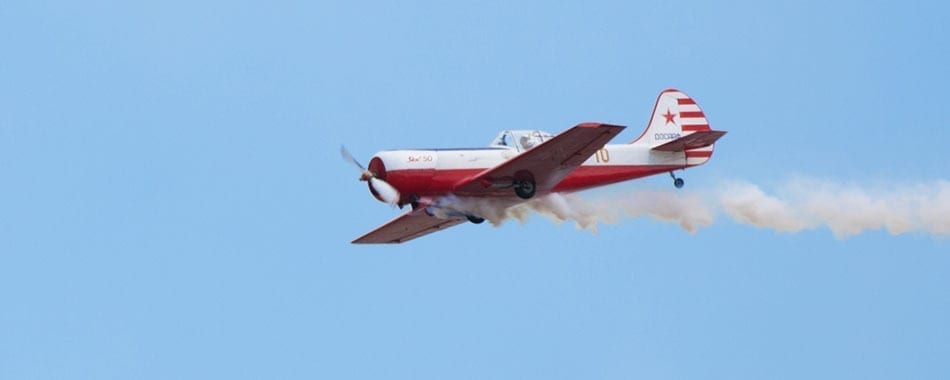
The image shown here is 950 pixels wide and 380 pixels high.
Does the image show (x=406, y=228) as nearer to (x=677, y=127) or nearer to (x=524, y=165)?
(x=524, y=165)

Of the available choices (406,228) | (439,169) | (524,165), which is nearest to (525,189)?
(524,165)

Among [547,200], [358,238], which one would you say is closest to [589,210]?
[547,200]

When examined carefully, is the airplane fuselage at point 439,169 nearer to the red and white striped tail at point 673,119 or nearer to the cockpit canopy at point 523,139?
the cockpit canopy at point 523,139

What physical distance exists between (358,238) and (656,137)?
6561 mm

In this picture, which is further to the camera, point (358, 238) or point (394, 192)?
point (358, 238)

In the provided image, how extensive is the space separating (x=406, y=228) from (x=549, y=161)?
5.47m

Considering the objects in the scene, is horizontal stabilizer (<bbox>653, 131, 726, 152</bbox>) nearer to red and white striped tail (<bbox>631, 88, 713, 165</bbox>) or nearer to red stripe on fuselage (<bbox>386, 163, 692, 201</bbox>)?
red and white striped tail (<bbox>631, 88, 713, 165</bbox>)

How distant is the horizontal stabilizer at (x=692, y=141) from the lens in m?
58.0

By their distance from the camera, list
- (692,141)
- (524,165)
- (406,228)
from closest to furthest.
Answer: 1. (524,165)
2. (692,141)
3. (406,228)

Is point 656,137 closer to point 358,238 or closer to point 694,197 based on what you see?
point 694,197

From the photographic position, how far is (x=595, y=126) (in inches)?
2156

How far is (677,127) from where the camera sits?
60.5 meters

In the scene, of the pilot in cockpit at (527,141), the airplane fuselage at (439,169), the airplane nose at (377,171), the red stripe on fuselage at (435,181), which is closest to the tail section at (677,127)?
the airplane fuselage at (439,169)

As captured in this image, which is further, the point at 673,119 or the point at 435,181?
the point at 673,119
